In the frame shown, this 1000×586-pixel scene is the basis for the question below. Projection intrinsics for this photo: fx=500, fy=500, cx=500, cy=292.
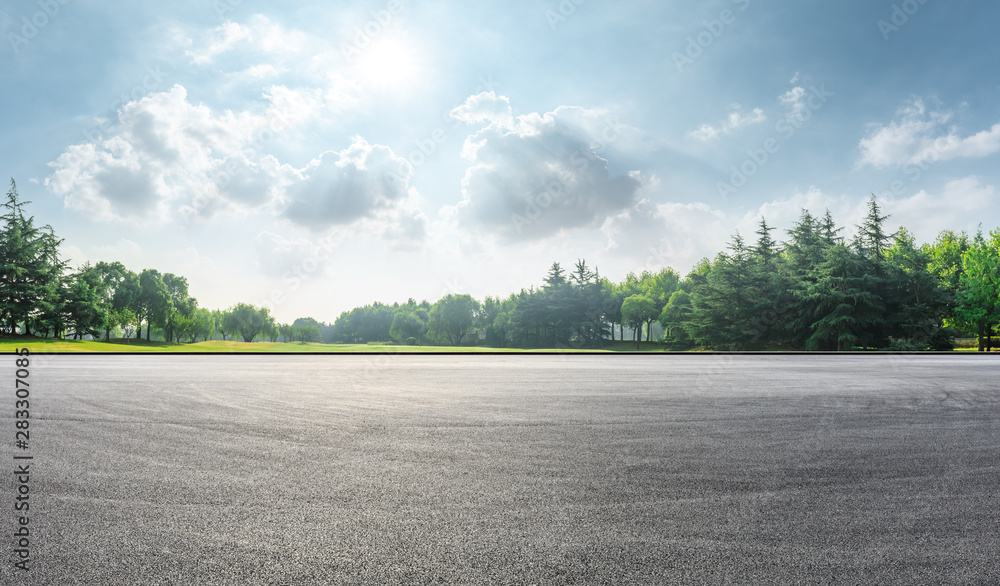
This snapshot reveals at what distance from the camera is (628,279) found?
366 ft

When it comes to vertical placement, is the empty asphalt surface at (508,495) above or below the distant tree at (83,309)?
below

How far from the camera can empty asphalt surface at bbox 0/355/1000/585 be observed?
287 cm

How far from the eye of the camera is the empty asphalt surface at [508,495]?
113 inches

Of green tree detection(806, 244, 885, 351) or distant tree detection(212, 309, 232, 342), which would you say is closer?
green tree detection(806, 244, 885, 351)

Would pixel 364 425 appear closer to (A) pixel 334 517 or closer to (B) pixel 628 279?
(A) pixel 334 517

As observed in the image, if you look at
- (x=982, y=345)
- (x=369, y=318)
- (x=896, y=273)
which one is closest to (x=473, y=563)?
(x=896, y=273)

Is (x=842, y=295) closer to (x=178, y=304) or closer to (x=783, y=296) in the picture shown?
(x=783, y=296)

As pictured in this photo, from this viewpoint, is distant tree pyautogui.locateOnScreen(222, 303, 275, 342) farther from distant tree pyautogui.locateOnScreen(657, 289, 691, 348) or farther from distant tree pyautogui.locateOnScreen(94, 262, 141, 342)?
distant tree pyautogui.locateOnScreen(657, 289, 691, 348)

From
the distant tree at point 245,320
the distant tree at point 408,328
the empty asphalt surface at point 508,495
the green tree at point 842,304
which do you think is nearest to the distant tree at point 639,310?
the green tree at point 842,304

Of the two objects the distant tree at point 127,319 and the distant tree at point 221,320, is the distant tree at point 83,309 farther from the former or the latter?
the distant tree at point 221,320

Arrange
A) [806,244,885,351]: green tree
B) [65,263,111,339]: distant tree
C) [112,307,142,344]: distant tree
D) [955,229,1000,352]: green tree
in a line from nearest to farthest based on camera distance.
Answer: [806,244,885,351]: green tree
[955,229,1000,352]: green tree
[65,263,111,339]: distant tree
[112,307,142,344]: distant tree

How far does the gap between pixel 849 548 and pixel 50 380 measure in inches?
612

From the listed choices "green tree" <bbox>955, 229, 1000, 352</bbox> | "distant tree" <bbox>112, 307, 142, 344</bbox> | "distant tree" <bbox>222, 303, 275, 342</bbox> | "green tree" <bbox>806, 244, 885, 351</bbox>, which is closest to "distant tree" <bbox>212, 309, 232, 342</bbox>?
"distant tree" <bbox>222, 303, 275, 342</bbox>

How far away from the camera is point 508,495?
3.93 m
